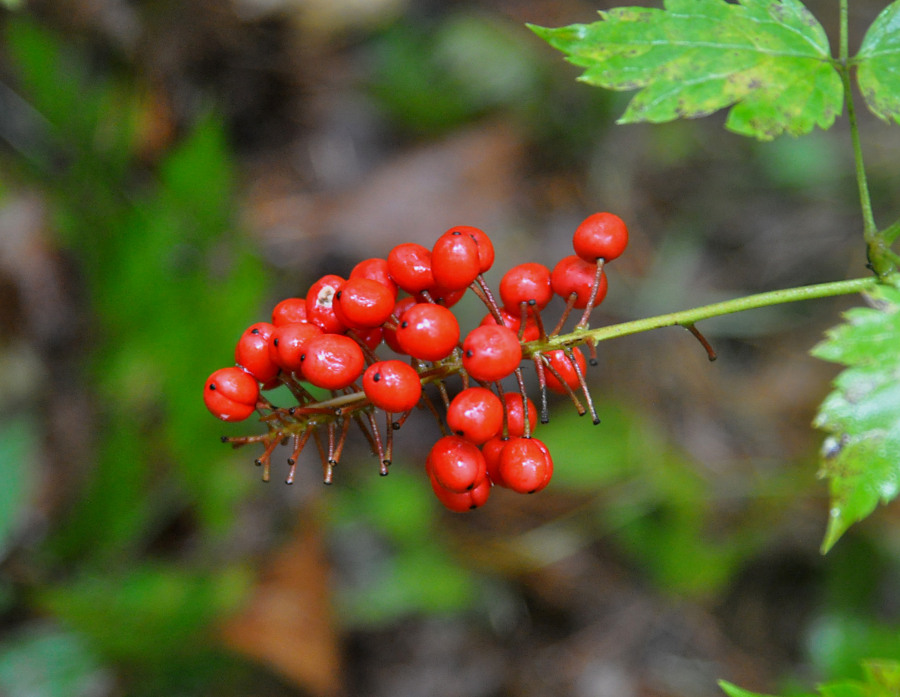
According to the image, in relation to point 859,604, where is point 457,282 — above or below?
above

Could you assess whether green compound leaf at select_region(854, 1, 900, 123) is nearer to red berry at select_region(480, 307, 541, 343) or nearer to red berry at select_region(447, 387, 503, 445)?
red berry at select_region(480, 307, 541, 343)

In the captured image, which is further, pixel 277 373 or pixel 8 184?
pixel 8 184

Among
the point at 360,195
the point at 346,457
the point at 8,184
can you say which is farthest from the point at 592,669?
the point at 8,184

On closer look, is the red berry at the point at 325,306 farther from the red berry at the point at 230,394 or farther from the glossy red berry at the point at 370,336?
the red berry at the point at 230,394

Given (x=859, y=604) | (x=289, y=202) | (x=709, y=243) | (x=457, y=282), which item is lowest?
(x=859, y=604)

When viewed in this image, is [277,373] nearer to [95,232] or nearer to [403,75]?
[95,232]

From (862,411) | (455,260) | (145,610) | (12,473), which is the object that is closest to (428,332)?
(455,260)
